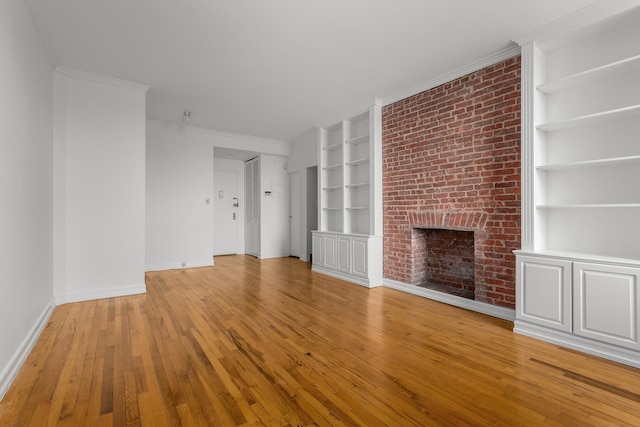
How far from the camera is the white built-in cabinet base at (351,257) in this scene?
4.76m

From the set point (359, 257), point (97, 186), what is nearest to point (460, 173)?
point (359, 257)

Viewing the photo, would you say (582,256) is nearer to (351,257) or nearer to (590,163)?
(590,163)

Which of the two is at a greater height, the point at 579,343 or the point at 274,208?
the point at 274,208

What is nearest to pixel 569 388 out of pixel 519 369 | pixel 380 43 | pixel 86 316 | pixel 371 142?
pixel 519 369

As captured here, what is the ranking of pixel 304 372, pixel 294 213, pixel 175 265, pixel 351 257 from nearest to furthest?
pixel 304 372
pixel 351 257
pixel 175 265
pixel 294 213

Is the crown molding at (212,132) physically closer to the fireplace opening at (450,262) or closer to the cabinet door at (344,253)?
the cabinet door at (344,253)

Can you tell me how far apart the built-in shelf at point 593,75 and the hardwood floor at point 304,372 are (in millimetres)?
2358

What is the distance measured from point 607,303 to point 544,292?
1.40ft

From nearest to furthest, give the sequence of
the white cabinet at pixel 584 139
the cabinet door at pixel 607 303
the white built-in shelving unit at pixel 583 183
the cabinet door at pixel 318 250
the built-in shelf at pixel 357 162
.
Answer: the cabinet door at pixel 607 303 < the white built-in shelving unit at pixel 583 183 < the white cabinet at pixel 584 139 < the built-in shelf at pixel 357 162 < the cabinet door at pixel 318 250

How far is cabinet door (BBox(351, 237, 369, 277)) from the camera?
4.78 m

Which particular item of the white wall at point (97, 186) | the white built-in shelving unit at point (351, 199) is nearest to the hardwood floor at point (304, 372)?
the white wall at point (97, 186)

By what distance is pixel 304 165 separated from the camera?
23.8 ft

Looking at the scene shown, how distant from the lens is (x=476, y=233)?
360 cm

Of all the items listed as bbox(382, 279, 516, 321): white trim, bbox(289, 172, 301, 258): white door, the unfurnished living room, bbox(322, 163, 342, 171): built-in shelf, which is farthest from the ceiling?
bbox(289, 172, 301, 258): white door
